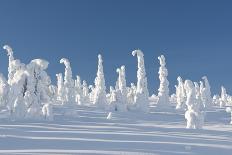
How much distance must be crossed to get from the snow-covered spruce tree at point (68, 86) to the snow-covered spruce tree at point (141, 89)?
10.8 metres

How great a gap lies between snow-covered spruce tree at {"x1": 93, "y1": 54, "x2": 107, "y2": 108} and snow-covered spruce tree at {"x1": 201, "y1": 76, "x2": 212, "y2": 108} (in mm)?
20130

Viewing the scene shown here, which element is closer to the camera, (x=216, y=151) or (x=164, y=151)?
(x=164, y=151)

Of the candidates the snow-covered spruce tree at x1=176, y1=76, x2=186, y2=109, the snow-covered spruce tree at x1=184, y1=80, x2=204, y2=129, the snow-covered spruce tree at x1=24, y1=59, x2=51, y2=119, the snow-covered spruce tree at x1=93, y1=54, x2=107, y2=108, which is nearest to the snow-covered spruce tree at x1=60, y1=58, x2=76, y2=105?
the snow-covered spruce tree at x1=93, y1=54, x2=107, y2=108

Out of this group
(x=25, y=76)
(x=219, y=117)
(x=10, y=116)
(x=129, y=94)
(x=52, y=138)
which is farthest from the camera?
(x=129, y=94)

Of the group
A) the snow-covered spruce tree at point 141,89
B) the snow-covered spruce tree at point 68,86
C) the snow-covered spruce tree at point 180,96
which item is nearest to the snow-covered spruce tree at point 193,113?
the snow-covered spruce tree at point 141,89

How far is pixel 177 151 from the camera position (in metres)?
22.3

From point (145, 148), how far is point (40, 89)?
26382mm

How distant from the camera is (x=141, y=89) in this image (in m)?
71.2

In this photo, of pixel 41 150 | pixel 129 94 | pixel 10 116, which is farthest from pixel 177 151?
pixel 129 94

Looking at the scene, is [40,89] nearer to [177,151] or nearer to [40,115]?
[40,115]

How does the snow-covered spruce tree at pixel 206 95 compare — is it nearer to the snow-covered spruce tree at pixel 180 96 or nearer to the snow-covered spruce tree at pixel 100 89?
the snow-covered spruce tree at pixel 180 96

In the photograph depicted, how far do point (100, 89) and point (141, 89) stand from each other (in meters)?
8.51

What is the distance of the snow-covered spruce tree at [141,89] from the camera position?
220ft

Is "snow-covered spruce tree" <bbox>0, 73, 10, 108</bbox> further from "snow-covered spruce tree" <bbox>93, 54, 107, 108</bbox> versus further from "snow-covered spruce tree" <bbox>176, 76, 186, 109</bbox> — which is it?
"snow-covered spruce tree" <bbox>176, 76, 186, 109</bbox>
